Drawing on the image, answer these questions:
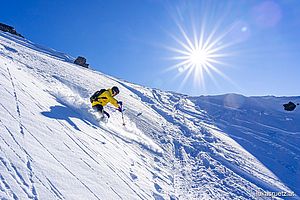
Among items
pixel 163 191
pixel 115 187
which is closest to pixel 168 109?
pixel 163 191

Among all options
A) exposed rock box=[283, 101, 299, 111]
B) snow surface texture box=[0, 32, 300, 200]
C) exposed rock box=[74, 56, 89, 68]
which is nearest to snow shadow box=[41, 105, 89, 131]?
snow surface texture box=[0, 32, 300, 200]

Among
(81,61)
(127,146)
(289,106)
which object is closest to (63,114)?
(127,146)

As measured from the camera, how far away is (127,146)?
11.1 metres

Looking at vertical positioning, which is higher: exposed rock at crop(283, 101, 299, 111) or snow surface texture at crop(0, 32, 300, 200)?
exposed rock at crop(283, 101, 299, 111)

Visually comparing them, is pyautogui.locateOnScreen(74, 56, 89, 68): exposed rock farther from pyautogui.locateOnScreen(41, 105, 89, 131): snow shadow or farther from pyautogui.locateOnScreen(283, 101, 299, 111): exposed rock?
pyautogui.locateOnScreen(41, 105, 89, 131): snow shadow

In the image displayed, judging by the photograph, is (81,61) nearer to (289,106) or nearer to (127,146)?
(289,106)

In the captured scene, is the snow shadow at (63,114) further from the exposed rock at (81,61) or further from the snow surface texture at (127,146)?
the exposed rock at (81,61)

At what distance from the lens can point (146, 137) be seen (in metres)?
13.4

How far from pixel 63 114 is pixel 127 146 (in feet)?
7.93

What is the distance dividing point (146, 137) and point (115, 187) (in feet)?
19.4

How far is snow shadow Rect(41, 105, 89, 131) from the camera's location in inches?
408

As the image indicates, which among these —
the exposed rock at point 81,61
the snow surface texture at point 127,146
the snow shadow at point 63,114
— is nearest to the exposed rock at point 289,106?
the snow surface texture at point 127,146

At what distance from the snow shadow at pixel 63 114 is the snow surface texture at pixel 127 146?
2.5 inches

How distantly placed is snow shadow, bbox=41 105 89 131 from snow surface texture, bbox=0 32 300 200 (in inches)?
2.5
